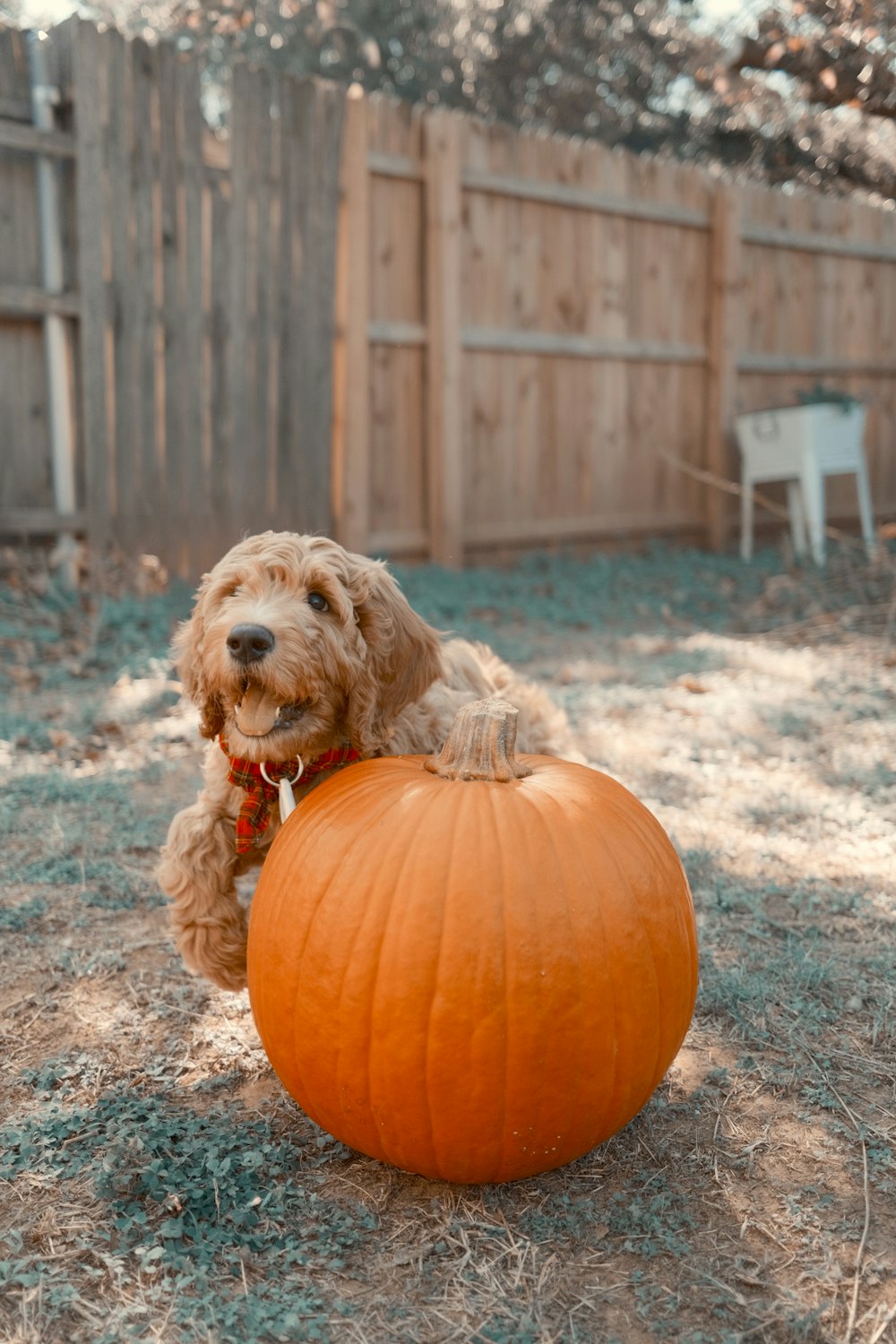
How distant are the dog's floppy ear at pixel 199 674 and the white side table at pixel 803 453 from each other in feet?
27.2

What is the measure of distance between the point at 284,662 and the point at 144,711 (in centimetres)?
344

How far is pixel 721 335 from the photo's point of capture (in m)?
11.2

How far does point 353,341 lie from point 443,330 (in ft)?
3.06

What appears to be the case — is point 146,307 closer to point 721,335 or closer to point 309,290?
point 309,290

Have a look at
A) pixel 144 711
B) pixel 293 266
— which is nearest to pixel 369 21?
pixel 293 266

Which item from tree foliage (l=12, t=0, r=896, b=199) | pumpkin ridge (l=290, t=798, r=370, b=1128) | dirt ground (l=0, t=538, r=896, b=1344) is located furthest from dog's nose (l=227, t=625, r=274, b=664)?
tree foliage (l=12, t=0, r=896, b=199)

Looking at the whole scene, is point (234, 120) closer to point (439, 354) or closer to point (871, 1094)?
point (439, 354)

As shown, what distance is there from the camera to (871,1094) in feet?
8.21

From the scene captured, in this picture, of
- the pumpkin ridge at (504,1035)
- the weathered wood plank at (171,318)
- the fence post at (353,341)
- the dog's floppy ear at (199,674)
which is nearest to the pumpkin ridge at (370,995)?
the pumpkin ridge at (504,1035)

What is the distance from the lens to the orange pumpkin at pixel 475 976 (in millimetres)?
2029

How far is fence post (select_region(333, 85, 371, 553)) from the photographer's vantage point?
26.9ft

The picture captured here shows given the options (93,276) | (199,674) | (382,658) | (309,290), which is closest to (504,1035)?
(382,658)

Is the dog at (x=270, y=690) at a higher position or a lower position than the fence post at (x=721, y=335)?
lower

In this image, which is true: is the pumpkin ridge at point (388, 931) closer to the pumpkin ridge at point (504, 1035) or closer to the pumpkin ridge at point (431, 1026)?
the pumpkin ridge at point (431, 1026)
